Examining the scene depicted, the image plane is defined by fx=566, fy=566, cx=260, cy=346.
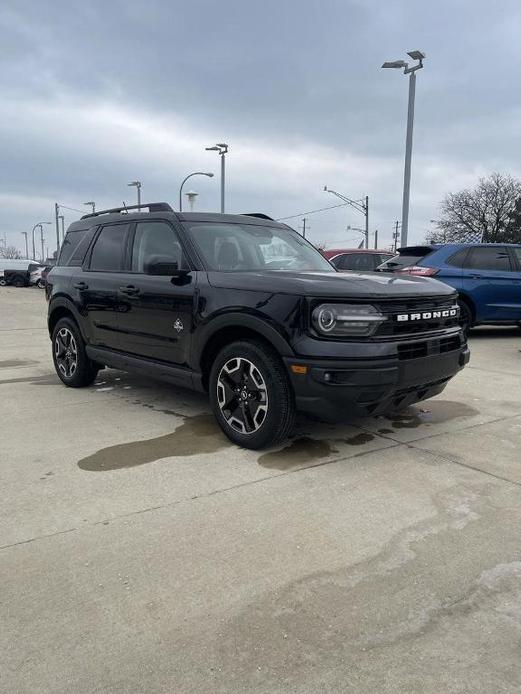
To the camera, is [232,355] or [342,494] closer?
[342,494]

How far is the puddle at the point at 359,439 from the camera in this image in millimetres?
4238

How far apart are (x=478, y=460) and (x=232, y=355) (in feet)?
6.09

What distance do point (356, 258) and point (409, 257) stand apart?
3.46 meters

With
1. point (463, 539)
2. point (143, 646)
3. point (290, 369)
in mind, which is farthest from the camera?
point (290, 369)

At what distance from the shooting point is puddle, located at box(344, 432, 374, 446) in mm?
4238

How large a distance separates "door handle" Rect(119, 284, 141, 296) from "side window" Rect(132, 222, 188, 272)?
19cm

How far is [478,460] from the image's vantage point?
389cm

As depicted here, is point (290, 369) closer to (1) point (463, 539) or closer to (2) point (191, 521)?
(2) point (191, 521)

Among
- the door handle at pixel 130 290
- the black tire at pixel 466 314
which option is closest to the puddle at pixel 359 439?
the door handle at pixel 130 290

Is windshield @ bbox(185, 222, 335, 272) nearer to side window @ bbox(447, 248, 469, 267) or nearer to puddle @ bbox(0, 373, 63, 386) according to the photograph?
puddle @ bbox(0, 373, 63, 386)

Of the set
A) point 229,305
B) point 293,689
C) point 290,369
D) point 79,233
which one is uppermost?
point 79,233

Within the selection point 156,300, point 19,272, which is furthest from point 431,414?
point 19,272

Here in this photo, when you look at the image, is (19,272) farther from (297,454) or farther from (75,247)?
(297,454)

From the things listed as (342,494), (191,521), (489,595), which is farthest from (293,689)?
(342,494)
